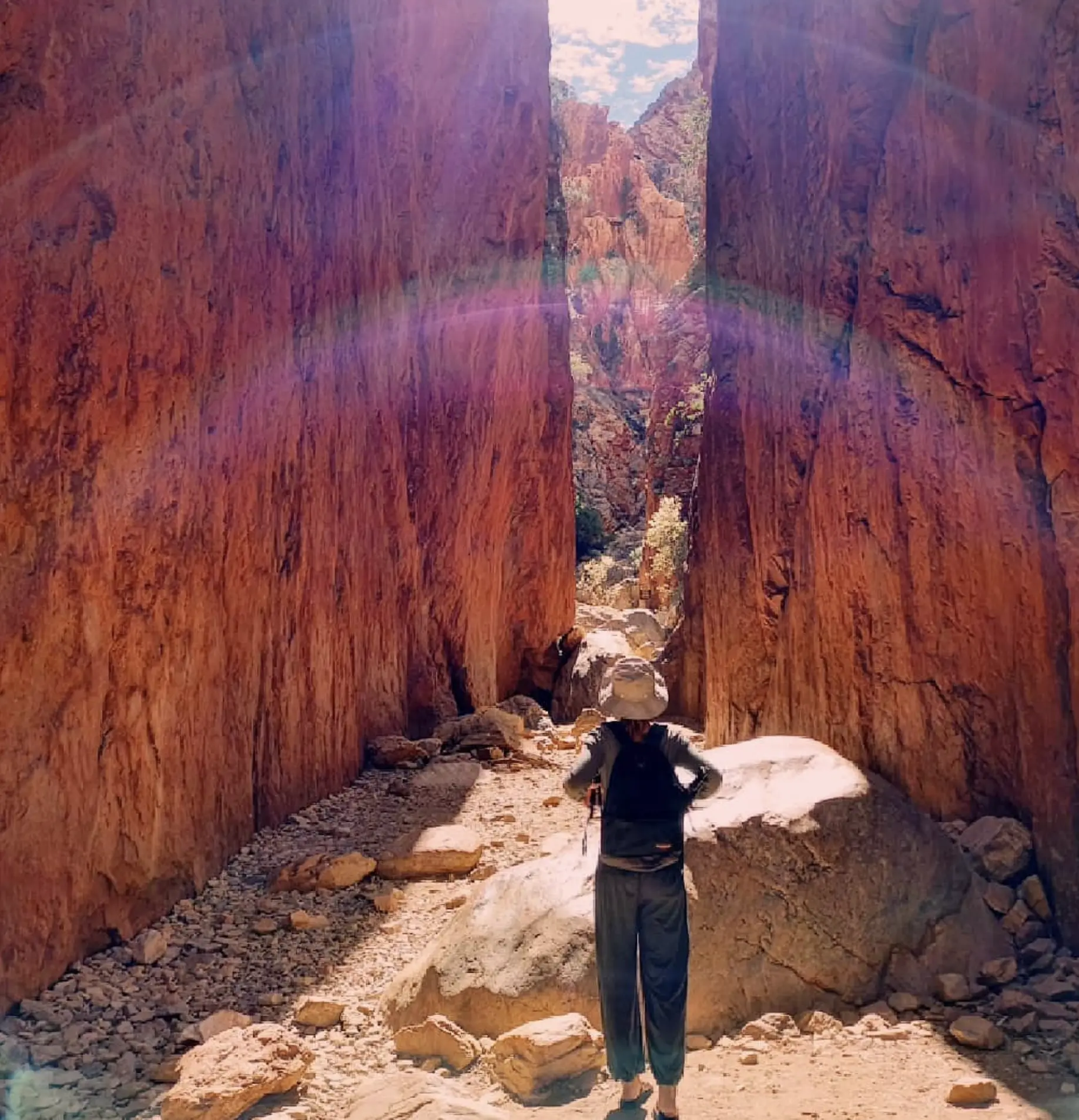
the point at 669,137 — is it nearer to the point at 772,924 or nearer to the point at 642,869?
the point at 772,924

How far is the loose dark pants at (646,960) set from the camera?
4195 millimetres

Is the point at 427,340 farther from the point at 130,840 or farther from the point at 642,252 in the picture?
the point at 642,252

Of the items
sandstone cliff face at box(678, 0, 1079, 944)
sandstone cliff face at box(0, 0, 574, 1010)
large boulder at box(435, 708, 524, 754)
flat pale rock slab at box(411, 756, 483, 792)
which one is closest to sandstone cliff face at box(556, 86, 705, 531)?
large boulder at box(435, 708, 524, 754)

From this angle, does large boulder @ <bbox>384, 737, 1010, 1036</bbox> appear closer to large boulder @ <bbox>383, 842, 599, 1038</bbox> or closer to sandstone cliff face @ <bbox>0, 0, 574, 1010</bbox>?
large boulder @ <bbox>383, 842, 599, 1038</bbox>

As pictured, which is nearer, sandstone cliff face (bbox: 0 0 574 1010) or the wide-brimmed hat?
the wide-brimmed hat

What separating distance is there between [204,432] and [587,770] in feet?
16.1

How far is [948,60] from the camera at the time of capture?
632 centimetres

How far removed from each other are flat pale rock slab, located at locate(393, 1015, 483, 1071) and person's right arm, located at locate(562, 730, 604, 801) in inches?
65.6

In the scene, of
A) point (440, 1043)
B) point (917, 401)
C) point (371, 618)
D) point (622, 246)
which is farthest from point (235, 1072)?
point (622, 246)

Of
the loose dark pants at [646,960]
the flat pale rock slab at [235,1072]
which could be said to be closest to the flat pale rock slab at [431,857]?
the flat pale rock slab at [235,1072]

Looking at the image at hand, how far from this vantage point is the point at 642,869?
4.18m

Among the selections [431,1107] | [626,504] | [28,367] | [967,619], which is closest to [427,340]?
[28,367]

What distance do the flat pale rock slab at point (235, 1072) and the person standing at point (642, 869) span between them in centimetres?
167

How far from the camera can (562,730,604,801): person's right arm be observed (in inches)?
168
